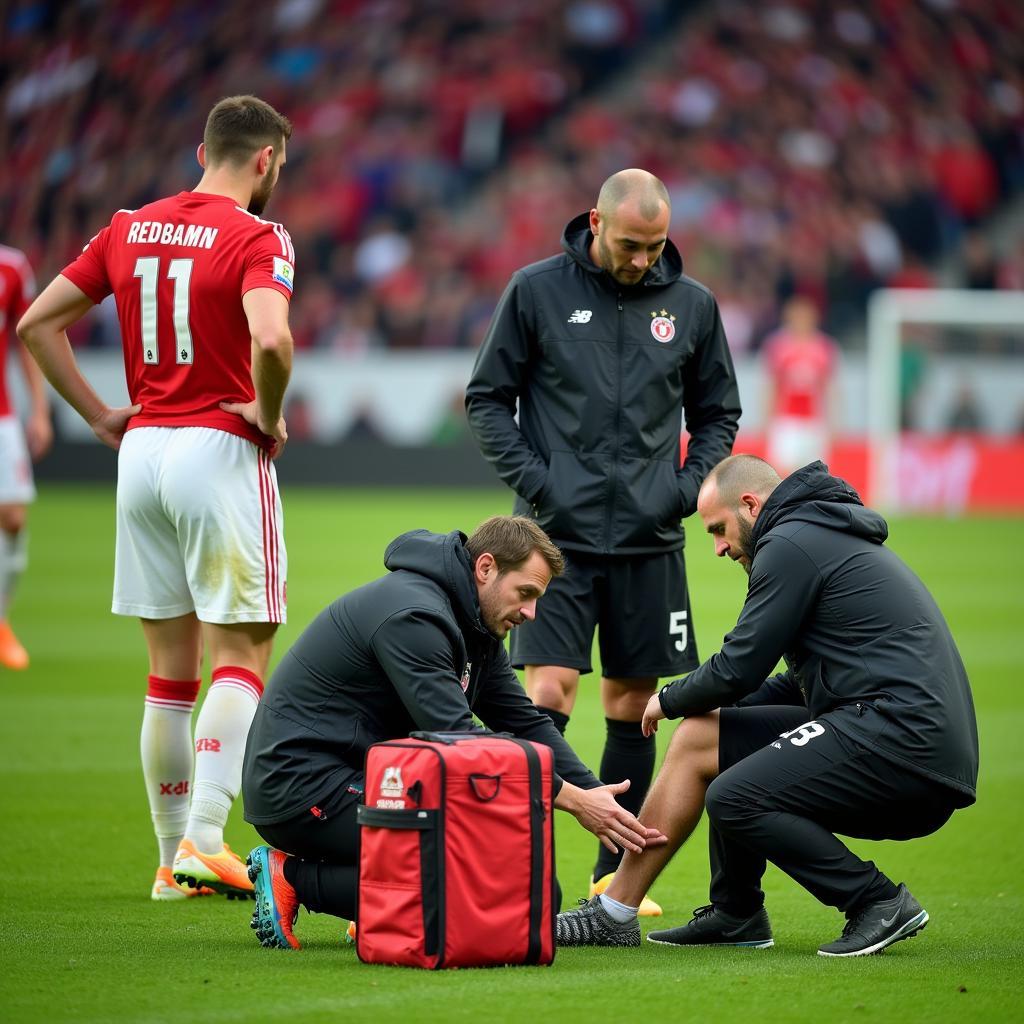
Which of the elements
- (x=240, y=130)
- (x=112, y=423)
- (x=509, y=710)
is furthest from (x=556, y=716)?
(x=240, y=130)

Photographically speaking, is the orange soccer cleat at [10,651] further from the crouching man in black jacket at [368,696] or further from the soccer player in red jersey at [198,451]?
the crouching man in black jacket at [368,696]

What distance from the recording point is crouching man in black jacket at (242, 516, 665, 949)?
4.61 meters

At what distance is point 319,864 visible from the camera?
16.0 ft

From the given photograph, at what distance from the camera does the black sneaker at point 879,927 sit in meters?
4.68

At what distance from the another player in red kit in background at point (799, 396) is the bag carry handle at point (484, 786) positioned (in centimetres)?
1633

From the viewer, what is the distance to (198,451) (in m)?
5.46

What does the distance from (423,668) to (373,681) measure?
0.27m

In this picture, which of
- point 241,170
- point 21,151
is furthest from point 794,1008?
point 21,151

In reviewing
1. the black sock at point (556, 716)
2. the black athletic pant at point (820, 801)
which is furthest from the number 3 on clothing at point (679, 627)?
the black athletic pant at point (820, 801)

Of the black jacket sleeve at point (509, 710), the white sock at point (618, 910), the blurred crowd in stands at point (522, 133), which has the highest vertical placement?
the blurred crowd in stands at point (522, 133)

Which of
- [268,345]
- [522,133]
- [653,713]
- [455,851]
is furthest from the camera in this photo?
[522,133]

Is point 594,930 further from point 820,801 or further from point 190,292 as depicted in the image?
point 190,292

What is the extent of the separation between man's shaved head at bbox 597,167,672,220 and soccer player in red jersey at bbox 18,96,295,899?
1129mm

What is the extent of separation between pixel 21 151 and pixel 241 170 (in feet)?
84.4
